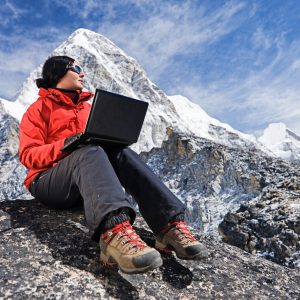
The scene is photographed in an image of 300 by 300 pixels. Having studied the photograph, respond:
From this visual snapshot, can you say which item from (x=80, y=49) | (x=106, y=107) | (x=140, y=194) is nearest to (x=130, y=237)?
(x=140, y=194)

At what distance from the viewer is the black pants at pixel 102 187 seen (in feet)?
8.74

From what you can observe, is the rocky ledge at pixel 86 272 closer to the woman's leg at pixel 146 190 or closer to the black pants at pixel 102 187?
the black pants at pixel 102 187

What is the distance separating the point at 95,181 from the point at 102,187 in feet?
0.31

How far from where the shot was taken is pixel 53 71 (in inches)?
161

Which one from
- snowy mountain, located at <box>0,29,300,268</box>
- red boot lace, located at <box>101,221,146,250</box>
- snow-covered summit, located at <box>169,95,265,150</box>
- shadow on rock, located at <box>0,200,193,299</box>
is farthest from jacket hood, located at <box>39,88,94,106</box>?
snow-covered summit, located at <box>169,95,265,150</box>

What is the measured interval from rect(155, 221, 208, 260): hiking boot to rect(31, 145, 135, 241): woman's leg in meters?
0.38

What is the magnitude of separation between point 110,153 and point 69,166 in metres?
0.54

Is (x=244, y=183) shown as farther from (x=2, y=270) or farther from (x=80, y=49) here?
(x=80, y=49)

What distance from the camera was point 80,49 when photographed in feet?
473

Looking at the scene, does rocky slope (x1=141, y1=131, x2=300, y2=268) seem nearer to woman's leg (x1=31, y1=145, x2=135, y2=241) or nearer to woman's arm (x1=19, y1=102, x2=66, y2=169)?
woman's leg (x1=31, y1=145, x2=135, y2=241)

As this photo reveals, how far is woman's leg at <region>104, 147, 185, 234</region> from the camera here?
→ 10.0 ft

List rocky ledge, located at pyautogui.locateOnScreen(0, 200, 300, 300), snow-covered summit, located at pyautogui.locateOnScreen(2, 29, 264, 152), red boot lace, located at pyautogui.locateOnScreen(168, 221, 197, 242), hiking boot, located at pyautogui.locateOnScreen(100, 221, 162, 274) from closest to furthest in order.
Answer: hiking boot, located at pyautogui.locateOnScreen(100, 221, 162, 274), rocky ledge, located at pyautogui.locateOnScreen(0, 200, 300, 300), red boot lace, located at pyautogui.locateOnScreen(168, 221, 197, 242), snow-covered summit, located at pyautogui.locateOnScreen(2, 29, 264, 152)

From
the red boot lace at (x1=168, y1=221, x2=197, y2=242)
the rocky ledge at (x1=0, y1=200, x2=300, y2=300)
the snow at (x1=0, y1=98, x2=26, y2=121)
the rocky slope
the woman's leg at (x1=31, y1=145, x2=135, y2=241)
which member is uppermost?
the woman's leg at (x1=31, y1=145, x2=135, y2=241)

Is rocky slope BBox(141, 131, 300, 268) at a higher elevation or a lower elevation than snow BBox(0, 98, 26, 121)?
higher
